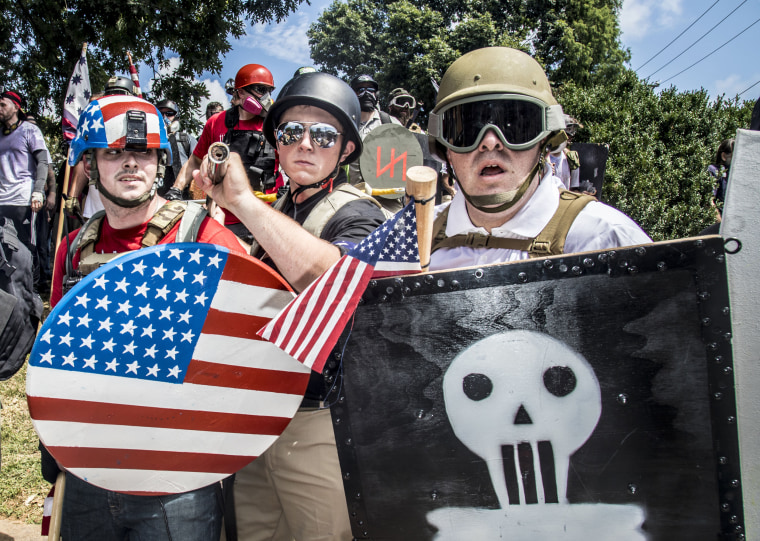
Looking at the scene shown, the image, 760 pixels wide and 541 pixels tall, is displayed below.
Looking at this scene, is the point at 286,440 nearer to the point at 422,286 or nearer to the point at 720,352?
the point at 422,286

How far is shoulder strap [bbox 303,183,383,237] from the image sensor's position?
6.67ft

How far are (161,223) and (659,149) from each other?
1130cm

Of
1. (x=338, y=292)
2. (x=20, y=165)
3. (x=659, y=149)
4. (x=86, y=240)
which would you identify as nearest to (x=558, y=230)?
(x=338, y=292)

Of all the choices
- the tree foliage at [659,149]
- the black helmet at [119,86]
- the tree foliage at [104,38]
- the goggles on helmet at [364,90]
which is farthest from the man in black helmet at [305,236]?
the tree foliage at [659,149]

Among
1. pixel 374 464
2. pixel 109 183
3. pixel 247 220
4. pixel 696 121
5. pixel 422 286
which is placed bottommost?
pixel 374 464

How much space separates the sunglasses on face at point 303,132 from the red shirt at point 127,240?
44 centimetres

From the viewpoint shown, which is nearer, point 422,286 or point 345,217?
point 422,286

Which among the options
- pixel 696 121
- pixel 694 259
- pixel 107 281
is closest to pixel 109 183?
pixel 107 281

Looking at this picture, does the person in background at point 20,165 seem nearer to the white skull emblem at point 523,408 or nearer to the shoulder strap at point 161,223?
the shoulder strap at point 161,223

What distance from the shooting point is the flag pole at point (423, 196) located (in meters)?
1.56

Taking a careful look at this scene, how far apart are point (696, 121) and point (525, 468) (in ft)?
40.2

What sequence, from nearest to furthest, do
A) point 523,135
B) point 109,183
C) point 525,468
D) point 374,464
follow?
point 525,468, point 374,464, point 523,135, point 109,183

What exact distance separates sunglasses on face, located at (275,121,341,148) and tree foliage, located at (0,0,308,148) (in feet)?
25.9

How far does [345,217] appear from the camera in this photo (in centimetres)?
201
